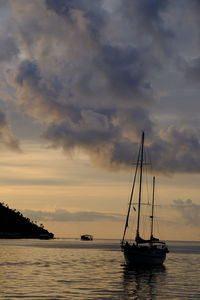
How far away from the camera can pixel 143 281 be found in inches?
2928

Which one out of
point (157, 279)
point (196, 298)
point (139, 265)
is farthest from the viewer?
point (139, 265)

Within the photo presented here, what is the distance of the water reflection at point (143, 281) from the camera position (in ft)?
195

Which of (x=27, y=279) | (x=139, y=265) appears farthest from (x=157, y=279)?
(x=27, y=279)

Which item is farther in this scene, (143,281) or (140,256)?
(140,256)

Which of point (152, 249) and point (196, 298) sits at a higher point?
point (152, 249)

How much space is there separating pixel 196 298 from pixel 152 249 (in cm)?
3772

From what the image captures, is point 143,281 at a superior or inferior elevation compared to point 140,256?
inferior

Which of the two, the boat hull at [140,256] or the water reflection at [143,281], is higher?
the boat hull at [140,256]

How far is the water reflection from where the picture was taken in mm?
59438

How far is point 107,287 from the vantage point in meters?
64.3

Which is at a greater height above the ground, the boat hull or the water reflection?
the boat hull

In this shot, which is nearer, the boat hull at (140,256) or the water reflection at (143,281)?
the water reflection at (143,281)

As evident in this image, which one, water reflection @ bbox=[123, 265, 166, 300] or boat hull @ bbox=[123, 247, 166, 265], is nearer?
water reflection @ bbox=[123, 265, 166, 300]

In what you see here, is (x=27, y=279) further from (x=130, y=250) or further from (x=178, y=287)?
(x=130, y=250)
